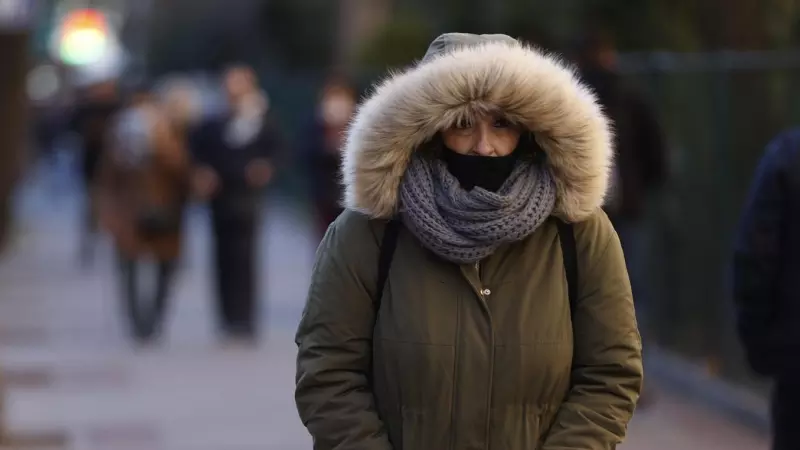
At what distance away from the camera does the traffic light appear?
107 feet

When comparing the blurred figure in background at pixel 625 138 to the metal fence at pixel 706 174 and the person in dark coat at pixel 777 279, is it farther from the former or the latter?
the person in dark coat at pixel 777 279

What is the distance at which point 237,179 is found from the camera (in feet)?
44.4

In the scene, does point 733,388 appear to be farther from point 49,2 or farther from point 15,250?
point 49,2

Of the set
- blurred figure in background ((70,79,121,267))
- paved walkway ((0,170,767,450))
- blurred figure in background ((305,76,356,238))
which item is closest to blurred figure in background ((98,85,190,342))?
paved walkway ((0,170,767,450))

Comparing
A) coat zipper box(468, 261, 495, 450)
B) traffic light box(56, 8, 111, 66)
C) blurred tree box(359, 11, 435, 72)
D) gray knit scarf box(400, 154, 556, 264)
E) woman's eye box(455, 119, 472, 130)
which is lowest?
coat zipper box(468, 261, 495, 450)

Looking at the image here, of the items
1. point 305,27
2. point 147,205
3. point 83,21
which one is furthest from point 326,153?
point 305,27

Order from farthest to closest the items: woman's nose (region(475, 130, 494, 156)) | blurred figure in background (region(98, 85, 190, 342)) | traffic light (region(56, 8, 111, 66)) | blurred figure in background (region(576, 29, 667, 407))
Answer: traffic light (region(56, 8, 111, 66)), blurred figure in background (region(98, 85, 190, 342)), blurred figure in background (region(576, 29, 667, 407)), woman's nose (region(475, 130, 494, 156))

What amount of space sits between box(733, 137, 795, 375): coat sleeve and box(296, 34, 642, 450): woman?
1.56m

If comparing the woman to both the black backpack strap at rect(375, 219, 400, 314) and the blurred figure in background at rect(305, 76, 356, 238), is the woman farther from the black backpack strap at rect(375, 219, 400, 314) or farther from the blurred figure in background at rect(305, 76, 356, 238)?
the blurred figure in background at rect(305, 76, 356, 238)

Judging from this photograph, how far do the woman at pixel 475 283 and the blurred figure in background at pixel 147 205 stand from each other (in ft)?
31.6

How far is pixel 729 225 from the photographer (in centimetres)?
1090

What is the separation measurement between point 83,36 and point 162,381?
70.4ft

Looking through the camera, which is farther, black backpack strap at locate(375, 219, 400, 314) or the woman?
black backpack strap at locate(375, 219, 400, 314)

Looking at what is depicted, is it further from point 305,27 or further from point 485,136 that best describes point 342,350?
point 305,27
